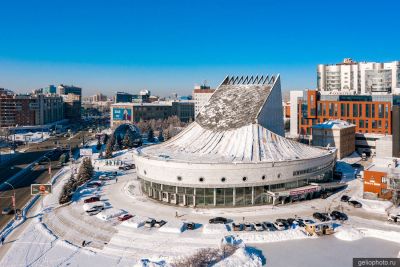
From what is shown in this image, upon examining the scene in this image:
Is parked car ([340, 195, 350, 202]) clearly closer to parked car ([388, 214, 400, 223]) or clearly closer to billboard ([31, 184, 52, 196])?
parked car ([388, 214, 400, 223])

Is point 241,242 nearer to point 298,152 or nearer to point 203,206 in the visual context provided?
point 203,206

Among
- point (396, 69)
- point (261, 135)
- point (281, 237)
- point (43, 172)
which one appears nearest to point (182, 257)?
point (281, 237)

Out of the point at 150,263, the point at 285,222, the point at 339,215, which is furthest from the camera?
the point at 339,215

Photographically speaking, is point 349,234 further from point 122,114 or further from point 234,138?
point 122,114

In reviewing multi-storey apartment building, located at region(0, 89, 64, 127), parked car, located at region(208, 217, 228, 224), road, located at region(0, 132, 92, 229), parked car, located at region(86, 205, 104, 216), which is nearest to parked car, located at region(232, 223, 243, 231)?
parked car, located at region(208, 217, 228, 224)

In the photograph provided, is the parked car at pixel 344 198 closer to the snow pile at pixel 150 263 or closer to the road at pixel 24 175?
the snow pile at pixel 150 263

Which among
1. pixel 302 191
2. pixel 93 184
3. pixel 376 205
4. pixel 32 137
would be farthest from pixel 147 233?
pixel 32 137
